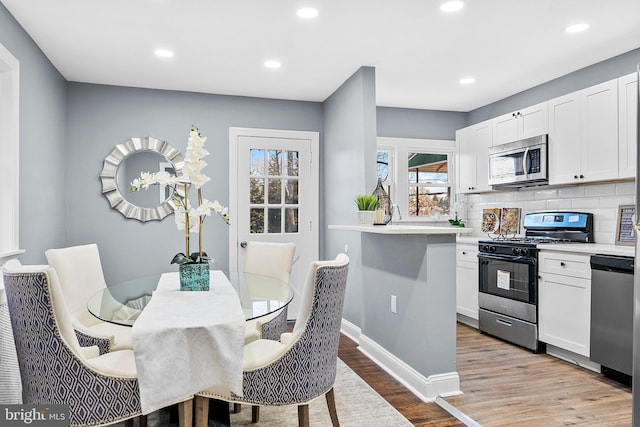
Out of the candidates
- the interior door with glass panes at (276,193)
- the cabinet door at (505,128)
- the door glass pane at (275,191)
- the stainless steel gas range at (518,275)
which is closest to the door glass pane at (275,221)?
the interior door with glass panes at (276,193)

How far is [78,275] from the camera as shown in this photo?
2.86 m

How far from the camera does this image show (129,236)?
4.24m

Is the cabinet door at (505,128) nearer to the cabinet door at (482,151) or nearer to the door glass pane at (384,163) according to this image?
the cabinet door at (482,151)

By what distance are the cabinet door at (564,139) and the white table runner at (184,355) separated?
324 cm

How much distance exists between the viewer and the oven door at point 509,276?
360cm

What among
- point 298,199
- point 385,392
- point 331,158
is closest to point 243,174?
point 298,199

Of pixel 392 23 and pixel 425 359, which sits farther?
pixel 392 23

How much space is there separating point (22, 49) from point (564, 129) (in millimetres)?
4332

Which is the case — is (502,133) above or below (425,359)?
above

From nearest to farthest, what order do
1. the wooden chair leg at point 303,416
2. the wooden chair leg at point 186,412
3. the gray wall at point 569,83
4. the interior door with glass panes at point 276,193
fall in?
the wooden chair leg at point 186,412
the wooden chair leg at point 303,416
the gray wall at point 569,83
the interior door with glass panes at point 276,193

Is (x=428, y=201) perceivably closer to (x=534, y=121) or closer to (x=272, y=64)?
(x=534, y=121)

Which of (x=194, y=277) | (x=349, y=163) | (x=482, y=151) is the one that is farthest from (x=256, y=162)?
(x=482, y=151)

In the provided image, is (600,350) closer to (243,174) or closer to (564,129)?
(564,129)

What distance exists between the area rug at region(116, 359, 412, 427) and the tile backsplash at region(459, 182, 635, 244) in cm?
254
